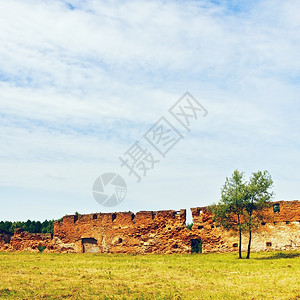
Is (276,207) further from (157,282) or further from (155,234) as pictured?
(157,282)

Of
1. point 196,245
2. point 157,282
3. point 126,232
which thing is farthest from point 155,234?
point 157,282

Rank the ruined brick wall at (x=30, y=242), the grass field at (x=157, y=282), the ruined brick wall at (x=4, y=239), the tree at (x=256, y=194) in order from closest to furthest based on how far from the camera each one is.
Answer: the grass field at (x=157, y=282)
the tree at (x=256, y=194)
the ruined brick wall at (x=30, y=242)
the ruined brick wall at (x=4, y=239)

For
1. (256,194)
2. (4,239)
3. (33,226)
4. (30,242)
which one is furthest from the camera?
(33,226)

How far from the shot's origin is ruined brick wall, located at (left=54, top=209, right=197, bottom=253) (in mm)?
29781

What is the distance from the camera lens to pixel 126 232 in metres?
31.1

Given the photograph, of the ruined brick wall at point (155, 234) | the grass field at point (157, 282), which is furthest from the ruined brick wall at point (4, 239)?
the grass field at point (157, 282)

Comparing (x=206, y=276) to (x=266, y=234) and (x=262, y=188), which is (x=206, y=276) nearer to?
(x=262, y=188)

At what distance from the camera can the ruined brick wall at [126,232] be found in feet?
97.7

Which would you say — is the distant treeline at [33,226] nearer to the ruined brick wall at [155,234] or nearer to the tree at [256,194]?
the ruined brick wall at [155,234]

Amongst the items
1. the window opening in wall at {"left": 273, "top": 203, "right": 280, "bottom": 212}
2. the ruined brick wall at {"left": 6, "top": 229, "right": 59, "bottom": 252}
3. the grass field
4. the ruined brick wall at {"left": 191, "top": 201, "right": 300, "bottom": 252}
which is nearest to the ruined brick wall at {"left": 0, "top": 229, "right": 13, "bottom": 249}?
the ruined brick wall at {"left": 6, "top": 229, "right": 59, "bottom": 252}

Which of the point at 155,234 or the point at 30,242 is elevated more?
the point at 155,234

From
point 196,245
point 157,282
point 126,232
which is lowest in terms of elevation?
point 157,282

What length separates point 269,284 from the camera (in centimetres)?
1455

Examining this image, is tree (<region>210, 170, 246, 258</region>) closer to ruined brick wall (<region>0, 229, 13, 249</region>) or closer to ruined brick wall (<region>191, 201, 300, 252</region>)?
ruined brick wall (<region>191, 201, 300, 252</region>)
